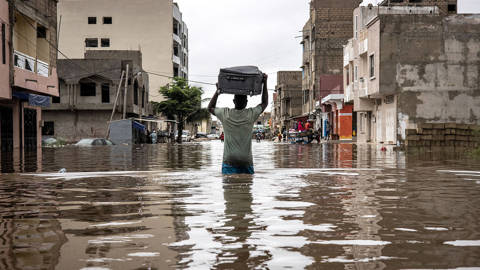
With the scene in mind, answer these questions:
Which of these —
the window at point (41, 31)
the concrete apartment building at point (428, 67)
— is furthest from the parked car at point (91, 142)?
the concrete apartment building at point (428, 67)

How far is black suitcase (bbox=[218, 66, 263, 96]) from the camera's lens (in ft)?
29.6

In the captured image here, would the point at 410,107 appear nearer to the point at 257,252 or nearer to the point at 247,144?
the point at 247,144

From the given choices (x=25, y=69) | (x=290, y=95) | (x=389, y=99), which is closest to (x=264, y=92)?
(x=25, y=69)

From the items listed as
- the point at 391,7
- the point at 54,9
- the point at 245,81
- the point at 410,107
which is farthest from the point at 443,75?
the point at 245,81

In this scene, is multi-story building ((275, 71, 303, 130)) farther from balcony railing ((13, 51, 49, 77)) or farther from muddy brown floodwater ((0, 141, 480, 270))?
muddy brown floodwater ((0, 141, 480, 270))

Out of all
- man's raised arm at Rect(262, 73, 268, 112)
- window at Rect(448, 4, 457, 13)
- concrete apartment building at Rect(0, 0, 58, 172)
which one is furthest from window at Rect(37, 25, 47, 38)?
window at Rect(448, 4, 457, 13)

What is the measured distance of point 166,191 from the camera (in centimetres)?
773

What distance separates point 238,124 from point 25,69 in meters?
22.0

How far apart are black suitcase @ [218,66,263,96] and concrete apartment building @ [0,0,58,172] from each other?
18.1 metres

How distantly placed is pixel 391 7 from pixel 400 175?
105 feet

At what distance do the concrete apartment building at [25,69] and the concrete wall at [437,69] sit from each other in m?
20.0

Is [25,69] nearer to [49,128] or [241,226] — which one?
[49,128]

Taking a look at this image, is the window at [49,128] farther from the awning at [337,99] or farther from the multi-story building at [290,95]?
the multi-story building at [290,95]

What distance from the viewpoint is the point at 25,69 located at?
92.2 ft
